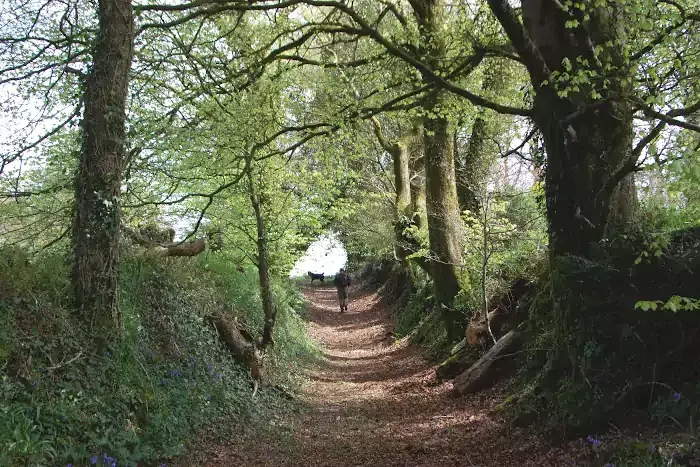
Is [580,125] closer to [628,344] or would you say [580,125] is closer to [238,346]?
[628,344]

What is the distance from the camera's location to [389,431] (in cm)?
Answer: 777

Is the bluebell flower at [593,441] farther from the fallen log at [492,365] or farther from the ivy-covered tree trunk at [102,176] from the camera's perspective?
the ivy-covered tree trunk at [102,176]

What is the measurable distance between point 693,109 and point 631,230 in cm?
127

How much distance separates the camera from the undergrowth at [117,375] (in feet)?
14.2

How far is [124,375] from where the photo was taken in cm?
571

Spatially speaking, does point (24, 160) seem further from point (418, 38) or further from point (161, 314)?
point (418, 38)

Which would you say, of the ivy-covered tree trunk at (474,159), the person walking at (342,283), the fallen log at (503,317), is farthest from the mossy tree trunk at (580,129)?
the person walking at (342,283)

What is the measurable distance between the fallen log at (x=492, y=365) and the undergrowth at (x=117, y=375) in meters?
3.36

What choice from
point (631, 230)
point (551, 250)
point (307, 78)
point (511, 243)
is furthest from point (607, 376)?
point (307, 78)

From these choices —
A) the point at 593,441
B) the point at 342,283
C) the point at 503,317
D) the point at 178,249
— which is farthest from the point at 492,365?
the point at 342,283

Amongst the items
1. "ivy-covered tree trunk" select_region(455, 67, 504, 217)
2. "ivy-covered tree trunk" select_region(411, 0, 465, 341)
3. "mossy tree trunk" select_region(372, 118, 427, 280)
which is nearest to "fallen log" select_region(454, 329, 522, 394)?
"ivy-covered tree trunk" select_region(411, 0, 465, 341)

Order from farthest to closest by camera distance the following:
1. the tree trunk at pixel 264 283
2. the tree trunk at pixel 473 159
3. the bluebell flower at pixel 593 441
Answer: the tree trunk at pixel 473 159 < the tree trunk at pixel 264 283 < the bluebell flower at pixel 593 441

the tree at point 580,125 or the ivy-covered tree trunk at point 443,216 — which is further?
the ivy-covered tree trunk at point 443,216

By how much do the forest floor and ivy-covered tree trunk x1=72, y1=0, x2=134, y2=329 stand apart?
2.22 metres
